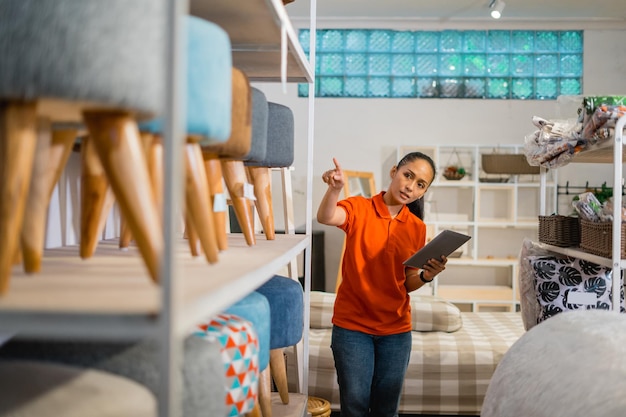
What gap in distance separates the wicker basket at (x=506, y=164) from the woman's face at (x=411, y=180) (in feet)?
9.94

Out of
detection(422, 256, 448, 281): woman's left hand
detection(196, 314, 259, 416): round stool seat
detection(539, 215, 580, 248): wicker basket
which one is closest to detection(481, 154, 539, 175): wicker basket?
detection(539, 215, 580, 248): wicker basket

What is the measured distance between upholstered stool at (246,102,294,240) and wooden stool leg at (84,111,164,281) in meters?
0.95

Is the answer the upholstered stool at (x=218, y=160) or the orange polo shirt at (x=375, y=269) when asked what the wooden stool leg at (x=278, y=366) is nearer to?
the orange polo shirt at (x=375, y=269)

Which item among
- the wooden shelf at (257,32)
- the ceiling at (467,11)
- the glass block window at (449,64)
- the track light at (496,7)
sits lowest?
the wooden shelf at (257,32)

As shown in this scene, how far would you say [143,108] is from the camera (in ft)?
2.55

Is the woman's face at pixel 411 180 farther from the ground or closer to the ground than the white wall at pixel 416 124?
closer to the ground

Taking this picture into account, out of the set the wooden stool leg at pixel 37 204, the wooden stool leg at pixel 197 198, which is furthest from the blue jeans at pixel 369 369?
the wooden stool leg at pixel 37 204

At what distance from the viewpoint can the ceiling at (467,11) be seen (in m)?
5.75

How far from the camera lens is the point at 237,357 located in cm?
122

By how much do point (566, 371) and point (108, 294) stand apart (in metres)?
1.12

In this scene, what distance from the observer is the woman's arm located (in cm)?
250

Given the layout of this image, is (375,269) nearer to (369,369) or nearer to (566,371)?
(369,369)

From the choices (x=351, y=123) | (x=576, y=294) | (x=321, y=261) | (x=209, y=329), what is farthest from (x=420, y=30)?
(x=209, y=329)

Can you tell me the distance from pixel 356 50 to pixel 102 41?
5817mm
